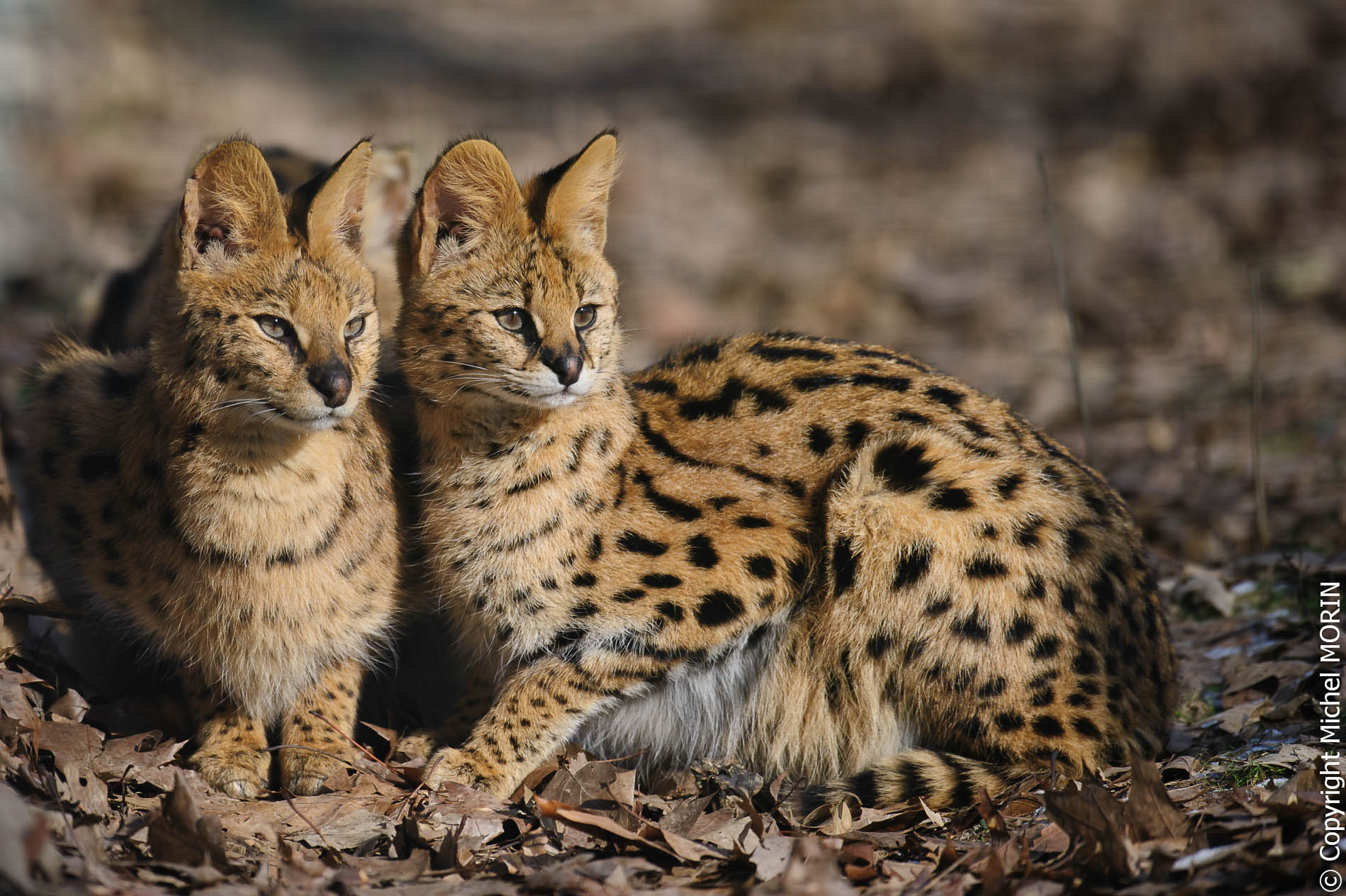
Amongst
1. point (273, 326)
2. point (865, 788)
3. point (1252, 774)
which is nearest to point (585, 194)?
point (273, 326)

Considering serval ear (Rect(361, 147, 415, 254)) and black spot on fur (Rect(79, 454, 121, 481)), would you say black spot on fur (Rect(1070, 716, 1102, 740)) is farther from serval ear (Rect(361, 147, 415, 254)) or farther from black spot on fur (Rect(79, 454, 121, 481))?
serval ear (Rect(361, 147, 415, 254))

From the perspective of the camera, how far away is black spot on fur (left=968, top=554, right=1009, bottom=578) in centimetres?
462

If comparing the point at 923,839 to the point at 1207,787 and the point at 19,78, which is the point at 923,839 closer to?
the point at 1207,787

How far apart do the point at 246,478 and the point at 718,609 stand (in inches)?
71.9

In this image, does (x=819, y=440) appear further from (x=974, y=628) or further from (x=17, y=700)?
(x=17, y=700)

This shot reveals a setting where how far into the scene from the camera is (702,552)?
195 inches

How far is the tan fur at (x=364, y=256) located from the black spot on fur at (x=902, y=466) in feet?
7.89

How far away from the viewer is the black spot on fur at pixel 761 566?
490 centimetres

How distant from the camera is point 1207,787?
4410 mm

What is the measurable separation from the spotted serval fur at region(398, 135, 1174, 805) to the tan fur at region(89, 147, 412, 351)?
130 cm

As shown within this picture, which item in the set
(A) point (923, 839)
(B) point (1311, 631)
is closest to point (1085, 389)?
(B) point (1311, 631)

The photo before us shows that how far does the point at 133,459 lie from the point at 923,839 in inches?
126

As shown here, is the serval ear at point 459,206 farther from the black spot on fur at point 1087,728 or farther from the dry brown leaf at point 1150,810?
the dry brown leaf at point 1150,810

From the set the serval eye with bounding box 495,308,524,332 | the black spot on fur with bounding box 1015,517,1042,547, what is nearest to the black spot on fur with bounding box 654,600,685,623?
the serval eye with bounding box 495,308,524,332
